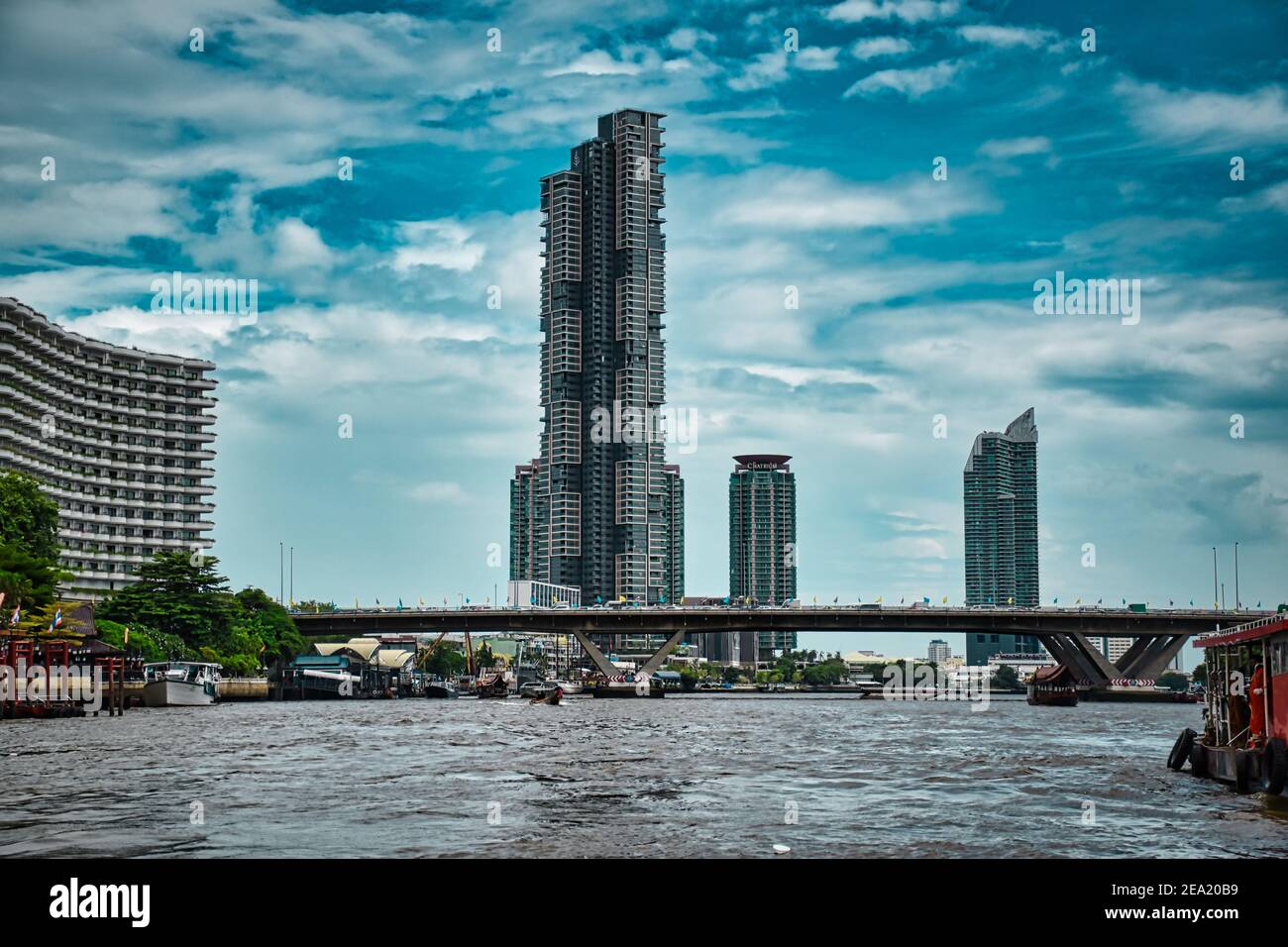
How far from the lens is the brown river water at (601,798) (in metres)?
31.0

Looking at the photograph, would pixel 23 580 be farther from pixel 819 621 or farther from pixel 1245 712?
pixel 819 621

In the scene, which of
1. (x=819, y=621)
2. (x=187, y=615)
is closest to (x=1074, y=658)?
(x=819, y=621)

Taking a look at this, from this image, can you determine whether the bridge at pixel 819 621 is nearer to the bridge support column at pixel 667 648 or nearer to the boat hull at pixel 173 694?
the bridge support column at pixel 667 648

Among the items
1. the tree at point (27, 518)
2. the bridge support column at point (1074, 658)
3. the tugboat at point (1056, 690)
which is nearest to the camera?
the tree at point (27, 518)

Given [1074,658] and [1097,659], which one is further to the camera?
[1074,658]

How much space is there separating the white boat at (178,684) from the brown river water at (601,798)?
5214cm

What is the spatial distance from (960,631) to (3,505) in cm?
11393

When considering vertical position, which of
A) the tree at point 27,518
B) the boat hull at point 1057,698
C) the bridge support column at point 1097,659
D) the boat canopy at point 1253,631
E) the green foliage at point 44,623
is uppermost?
the tree at point 27,518

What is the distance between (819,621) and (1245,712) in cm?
12919

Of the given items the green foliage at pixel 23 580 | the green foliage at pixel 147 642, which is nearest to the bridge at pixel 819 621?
the green foliage at pixel 147 642

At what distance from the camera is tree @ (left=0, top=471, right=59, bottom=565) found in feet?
425

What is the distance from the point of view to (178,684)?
433ft
